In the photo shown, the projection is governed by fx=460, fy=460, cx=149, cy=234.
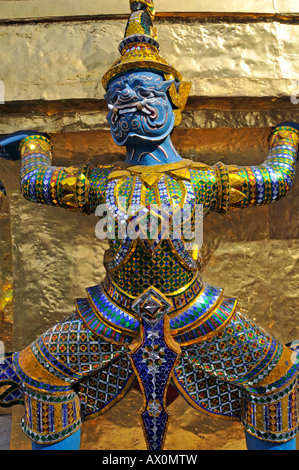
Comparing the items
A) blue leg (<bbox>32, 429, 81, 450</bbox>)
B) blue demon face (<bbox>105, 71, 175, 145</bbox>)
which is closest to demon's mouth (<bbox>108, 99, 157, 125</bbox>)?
blue demon face (<bbox>105, 71, 175, 145</bbox>)

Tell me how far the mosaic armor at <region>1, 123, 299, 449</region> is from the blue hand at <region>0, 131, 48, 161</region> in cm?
32

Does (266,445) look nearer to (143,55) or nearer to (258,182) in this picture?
(258,182)

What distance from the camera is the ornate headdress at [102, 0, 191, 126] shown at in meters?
1.67

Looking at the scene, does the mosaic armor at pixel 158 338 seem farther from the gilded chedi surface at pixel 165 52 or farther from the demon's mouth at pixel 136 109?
the gilded chedi surface at pixel 165 52

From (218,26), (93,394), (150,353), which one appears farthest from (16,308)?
(218,26)

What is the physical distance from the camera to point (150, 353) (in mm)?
1624

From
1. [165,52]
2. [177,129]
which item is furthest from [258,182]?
[165,52]

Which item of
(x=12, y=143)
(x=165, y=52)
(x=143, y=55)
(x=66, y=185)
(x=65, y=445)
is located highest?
(x=165, y=52)

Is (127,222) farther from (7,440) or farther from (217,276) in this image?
(7,440)

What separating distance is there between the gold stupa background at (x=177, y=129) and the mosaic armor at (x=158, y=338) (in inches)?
17.7

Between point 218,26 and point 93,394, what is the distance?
1.71 metres

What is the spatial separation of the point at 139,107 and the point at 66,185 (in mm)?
399

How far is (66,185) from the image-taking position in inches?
68.2

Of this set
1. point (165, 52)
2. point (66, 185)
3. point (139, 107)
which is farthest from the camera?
point (165, 52)
